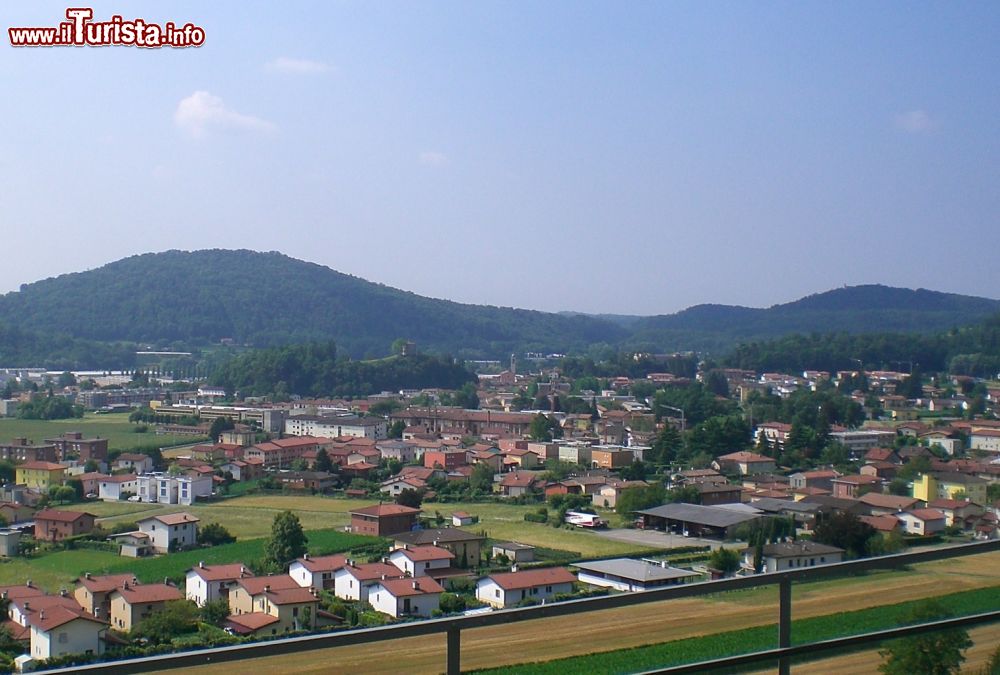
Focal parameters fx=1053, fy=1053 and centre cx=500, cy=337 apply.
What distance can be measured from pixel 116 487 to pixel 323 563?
529cm

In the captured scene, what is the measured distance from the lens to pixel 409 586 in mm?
5934

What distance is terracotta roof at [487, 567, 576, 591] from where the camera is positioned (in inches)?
231

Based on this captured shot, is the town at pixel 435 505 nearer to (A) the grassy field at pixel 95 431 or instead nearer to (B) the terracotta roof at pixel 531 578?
(B) the terracotta roof at pixel 531 578

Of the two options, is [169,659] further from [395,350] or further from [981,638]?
[395,350]

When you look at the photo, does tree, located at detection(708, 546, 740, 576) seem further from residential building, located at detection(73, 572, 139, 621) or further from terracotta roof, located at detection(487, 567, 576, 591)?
residential building, located at detection(73, 572, 139, 621)

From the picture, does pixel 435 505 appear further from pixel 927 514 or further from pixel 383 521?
pixel 927 514

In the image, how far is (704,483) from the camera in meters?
10.7

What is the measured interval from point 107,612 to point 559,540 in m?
3.83

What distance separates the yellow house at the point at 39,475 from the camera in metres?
11.2

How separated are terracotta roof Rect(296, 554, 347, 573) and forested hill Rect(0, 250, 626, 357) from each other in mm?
34271

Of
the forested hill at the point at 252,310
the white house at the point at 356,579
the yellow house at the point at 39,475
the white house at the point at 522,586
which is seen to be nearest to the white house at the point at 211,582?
the white house at the point at 356,579

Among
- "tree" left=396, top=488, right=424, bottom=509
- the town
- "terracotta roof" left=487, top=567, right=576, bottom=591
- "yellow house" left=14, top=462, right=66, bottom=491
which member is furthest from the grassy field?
"terracotta roof" left=487, top=567, right=576, bottom=591

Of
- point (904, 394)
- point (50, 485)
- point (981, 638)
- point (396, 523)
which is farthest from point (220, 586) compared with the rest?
point (904, 394)

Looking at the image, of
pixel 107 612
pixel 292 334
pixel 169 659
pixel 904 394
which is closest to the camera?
pixel 169 659
